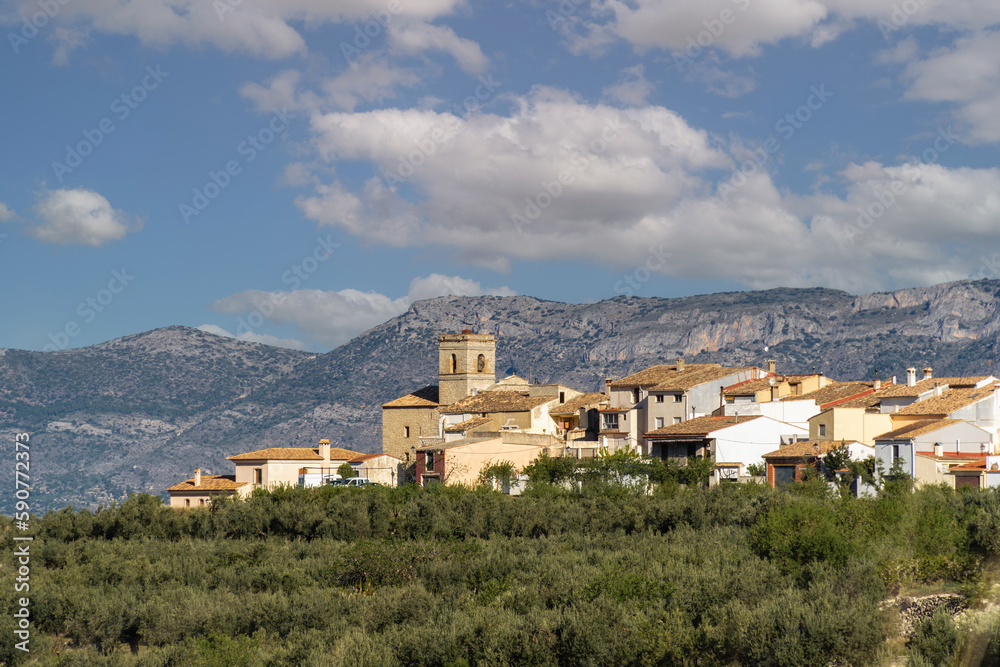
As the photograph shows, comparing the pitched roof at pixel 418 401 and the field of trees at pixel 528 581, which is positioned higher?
the pitched roof at pixel 418 401

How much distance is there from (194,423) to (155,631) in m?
160

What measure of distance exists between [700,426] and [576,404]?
15136mm

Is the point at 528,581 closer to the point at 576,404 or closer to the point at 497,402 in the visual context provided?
the point at 576,404

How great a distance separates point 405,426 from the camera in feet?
247

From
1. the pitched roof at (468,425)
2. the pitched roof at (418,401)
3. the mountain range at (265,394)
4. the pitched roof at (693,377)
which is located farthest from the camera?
the mountain range at (265,394)

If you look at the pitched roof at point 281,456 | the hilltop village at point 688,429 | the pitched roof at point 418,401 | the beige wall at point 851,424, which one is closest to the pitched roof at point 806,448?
the hilltop village at point 688,429

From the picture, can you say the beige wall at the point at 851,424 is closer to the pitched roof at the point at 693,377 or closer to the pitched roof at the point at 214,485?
the pitched roof at the point at 693,377

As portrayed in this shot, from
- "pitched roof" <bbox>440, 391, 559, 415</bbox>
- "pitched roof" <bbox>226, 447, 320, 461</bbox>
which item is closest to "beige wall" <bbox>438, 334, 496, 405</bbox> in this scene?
"pitched roof" <bbox>440, 391, 559, 415</bbox>

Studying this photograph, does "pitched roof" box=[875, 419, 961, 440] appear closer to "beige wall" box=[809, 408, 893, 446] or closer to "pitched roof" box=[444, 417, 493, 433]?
"beige wall" box=[809, 408, 893, 446]

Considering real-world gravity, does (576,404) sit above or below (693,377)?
below

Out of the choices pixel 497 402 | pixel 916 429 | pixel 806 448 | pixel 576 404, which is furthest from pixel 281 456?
pixel 916 429

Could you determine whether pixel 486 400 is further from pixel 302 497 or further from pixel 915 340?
pixel 915 340

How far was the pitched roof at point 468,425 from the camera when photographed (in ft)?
212

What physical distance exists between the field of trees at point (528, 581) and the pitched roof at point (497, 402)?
1697 centimetres
